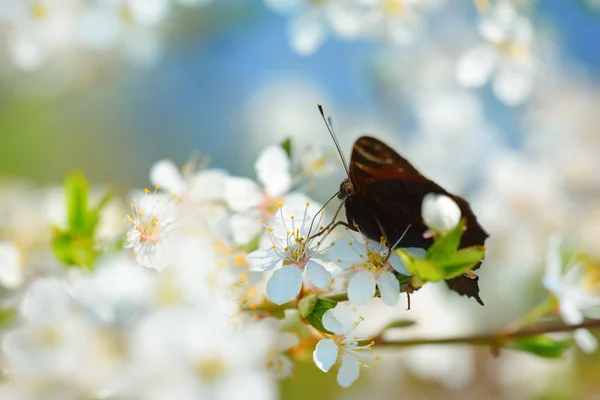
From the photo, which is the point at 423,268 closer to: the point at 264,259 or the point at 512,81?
the point at 264,259

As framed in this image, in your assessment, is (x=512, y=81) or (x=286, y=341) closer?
(x=286, y=341)

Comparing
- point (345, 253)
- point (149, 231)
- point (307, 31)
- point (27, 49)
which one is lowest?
point (345, 253)

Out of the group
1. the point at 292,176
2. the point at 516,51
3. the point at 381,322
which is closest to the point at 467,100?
the point at 516,51

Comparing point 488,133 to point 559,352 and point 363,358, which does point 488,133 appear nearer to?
point 559,352

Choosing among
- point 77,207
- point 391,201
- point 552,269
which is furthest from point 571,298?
point 77,207

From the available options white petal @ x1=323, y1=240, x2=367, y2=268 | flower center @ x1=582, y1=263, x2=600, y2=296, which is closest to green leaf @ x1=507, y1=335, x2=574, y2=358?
flower center @ x1=582, y1=263, x2=600, y2=296

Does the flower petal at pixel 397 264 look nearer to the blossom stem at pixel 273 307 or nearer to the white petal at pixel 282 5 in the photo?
the blossom stem at pixel 273 307

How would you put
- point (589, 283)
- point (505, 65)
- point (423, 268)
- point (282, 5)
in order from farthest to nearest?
point (505, 65)
point (282, 5)
point (589, 283)
point (423, 268)

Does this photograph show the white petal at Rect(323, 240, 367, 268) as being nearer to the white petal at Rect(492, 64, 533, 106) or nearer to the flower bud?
the flower bud
